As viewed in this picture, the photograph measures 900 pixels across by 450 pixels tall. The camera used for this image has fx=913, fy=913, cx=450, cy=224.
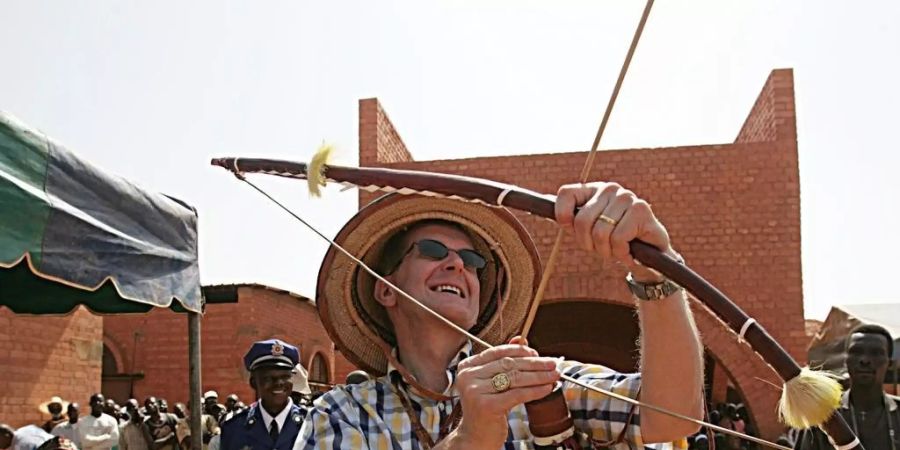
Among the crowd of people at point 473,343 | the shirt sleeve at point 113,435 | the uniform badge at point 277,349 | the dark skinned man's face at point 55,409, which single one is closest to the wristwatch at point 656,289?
the crowd of people at point 473,343

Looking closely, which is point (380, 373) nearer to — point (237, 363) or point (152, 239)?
point (152, 239)

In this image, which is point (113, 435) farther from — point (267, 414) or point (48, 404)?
point (267, 414)

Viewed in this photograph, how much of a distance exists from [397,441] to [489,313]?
1.82ft

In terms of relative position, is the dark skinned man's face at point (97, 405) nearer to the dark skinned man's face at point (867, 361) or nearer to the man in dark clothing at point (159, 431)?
the man in dark clothing at point (159, 431)

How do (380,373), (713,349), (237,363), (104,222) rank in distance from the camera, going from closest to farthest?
1. (380,373)
2. (104,222)
3. (713,349)
4. (237,363)

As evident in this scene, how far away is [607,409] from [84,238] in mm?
2942

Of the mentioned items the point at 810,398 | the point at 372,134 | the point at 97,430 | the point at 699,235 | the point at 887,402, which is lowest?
the point at 97,430

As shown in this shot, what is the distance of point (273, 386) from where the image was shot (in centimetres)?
610

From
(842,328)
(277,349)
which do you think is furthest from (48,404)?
(842,328)

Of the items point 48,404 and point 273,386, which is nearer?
point 273,386

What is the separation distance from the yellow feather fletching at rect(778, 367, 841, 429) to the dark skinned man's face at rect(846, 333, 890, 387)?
3671 mm

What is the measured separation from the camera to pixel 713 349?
11.1m

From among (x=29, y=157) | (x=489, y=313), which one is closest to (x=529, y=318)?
(x=489, y=313)

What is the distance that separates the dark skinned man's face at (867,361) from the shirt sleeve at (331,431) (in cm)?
375
